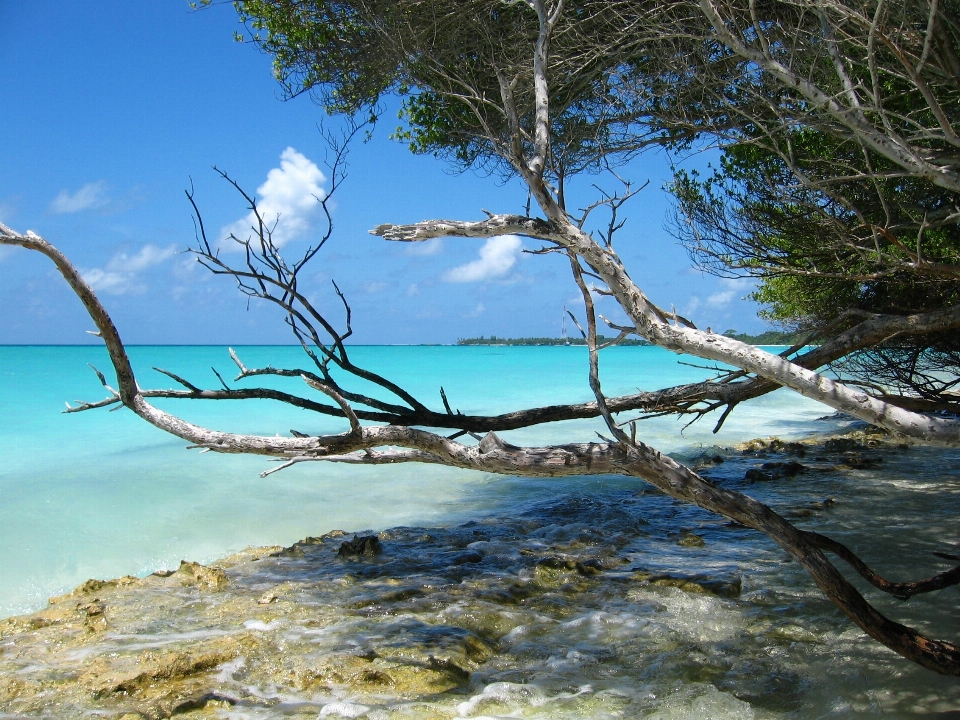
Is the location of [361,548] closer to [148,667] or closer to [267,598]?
[267,598]

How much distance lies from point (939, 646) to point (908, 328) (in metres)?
1.60

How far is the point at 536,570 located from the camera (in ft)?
16.2

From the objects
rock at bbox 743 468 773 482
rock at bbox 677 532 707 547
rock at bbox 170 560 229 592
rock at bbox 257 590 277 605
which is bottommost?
rock at bbox 677 532 707 547

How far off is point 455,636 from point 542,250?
2.24m

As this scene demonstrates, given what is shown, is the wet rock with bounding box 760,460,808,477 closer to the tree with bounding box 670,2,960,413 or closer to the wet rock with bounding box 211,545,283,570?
the tree with bounding box 670,2,960,413

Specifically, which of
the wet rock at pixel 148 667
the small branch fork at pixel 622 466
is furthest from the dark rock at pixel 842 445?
the wet rock at pixel 148 667

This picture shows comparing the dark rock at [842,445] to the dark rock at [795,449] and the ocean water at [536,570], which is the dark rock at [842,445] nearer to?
the dark rock at [795,449]

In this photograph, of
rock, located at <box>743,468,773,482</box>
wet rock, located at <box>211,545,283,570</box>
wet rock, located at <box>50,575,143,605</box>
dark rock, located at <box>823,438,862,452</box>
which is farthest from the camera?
dark rock, located at <box>823,438,862,452</box>

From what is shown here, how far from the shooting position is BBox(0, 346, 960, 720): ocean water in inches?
125

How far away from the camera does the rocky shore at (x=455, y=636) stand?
3135 mm

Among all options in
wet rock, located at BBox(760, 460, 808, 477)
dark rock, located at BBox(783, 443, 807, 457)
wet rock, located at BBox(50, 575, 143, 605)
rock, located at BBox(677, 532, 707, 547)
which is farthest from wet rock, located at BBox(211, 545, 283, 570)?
dark rock, located at BBox(783, 443, 807, 457)

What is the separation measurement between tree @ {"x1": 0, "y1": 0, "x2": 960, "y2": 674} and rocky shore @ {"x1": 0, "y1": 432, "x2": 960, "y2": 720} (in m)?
0.83

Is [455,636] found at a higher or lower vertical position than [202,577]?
lower

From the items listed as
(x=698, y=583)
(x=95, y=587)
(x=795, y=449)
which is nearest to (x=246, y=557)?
(x=95, y=587)
